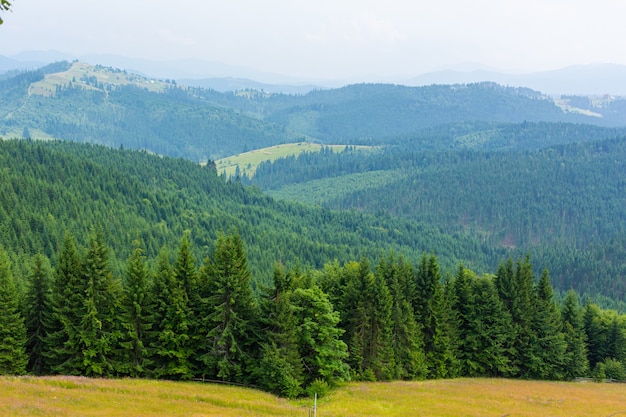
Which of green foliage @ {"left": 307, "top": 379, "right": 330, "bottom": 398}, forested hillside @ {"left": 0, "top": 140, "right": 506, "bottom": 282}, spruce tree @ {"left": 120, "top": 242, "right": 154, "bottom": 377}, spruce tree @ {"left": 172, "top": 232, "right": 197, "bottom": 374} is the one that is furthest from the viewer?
forested hillside @ {"left": 0, "top": 140, "right": 506, "bottom": 282}

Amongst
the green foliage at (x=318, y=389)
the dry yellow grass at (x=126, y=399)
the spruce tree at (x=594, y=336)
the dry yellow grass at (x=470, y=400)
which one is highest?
the dry yellow grass at (x=126, y=399)

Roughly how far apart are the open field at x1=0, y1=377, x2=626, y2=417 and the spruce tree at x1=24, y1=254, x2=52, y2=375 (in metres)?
7.86

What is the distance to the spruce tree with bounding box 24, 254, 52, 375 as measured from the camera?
52875 millimetres

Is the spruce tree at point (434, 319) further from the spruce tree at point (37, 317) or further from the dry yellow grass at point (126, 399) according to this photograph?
the spruce tree at point (37, 317)

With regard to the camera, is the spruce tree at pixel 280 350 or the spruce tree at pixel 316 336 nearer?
the spruce tree at pixel 280 350

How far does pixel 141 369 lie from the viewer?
52062 mm

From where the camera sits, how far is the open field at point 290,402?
40.2 meters

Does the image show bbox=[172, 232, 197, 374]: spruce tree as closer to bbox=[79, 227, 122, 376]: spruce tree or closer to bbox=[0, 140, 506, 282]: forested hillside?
bbox=[79, 227, 122, 376]: spruce tree

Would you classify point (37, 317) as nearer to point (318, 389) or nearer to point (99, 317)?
point (99, 317)

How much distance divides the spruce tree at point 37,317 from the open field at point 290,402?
786 centimetres

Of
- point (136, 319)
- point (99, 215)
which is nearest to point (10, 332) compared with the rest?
point (136, 319)

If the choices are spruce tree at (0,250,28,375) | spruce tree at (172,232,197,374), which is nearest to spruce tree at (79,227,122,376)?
spruce tree at (0,250,28,375)

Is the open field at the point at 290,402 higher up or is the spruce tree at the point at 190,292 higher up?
the spruce tree at the point at 190,292

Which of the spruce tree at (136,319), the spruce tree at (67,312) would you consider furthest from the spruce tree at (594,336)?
the spruce tree at (67,312)
